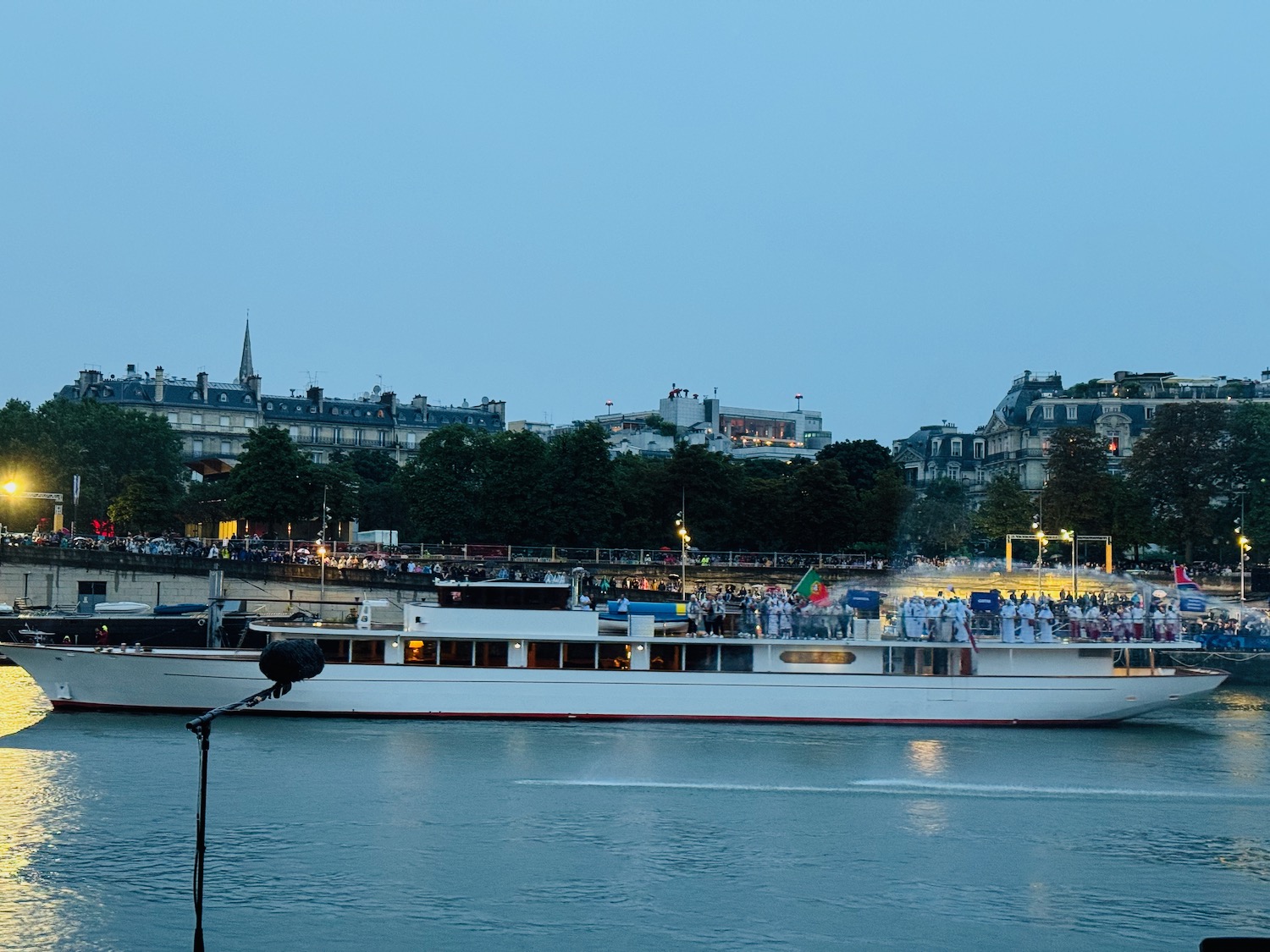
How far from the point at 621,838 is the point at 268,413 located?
129064 mm

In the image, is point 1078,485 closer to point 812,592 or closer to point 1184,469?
point 1184,469

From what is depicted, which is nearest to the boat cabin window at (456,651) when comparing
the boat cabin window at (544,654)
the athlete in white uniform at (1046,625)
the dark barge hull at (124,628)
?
the boat cabin window at (544,654)

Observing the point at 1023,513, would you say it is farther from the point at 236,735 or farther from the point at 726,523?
the point at 236,735

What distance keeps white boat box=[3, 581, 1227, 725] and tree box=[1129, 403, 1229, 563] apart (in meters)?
47.2

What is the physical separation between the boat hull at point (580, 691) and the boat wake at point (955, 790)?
8053 mm

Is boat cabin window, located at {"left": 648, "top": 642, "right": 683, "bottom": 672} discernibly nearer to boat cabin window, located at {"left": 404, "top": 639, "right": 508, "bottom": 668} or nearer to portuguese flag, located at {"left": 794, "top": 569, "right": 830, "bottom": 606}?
portuguese flag, located at {"left": 794, "top": 569, "right": 830, "bottom": 606}

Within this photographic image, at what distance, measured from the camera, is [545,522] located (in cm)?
8675

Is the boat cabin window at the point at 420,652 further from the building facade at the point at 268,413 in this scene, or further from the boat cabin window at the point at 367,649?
the building facade at the point at 268,413

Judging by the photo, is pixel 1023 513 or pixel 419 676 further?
pixel 1023 513

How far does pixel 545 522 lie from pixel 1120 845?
202 feet

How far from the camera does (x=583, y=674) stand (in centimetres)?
3928

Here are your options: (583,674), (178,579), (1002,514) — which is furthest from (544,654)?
(1002,514)

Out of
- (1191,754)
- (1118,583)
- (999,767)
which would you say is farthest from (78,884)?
(1118,583)

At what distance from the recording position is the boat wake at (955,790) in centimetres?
3088
